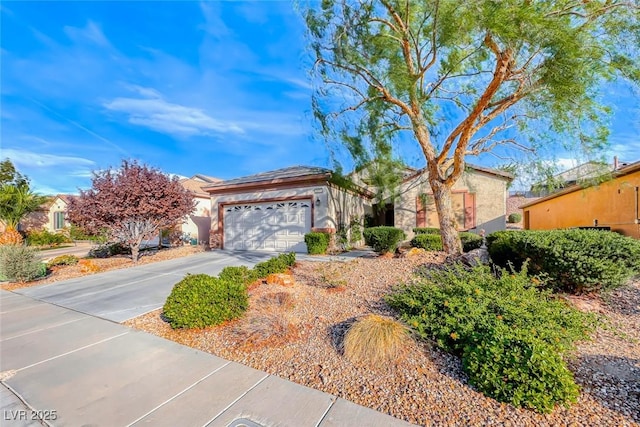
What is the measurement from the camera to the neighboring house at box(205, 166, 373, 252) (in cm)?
1196

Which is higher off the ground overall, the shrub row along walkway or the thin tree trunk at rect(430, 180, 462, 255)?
the thin tree trunk at rect(430, 180, 462, 255)

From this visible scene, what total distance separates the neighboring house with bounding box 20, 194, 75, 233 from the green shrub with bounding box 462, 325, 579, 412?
91.0ft

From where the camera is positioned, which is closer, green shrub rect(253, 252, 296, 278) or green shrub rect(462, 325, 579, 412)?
green shrub rect(462, 325, 579, 412)

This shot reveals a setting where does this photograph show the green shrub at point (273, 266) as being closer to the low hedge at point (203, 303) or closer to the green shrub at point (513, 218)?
the low hedge at point (203, 303)

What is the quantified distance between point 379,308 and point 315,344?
4.59ft

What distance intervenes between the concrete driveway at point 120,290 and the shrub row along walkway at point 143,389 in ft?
3.78

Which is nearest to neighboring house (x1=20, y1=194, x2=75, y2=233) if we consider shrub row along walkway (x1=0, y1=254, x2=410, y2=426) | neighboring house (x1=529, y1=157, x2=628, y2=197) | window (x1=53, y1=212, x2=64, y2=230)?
window (x1=53, y1=212, x2=64, y2=230)

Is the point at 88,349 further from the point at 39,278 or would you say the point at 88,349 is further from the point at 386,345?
the point at 39,278

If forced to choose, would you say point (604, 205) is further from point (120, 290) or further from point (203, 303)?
point (120, 290)

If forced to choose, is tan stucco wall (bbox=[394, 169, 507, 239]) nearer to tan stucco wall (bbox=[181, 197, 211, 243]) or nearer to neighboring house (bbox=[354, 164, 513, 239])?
neighboring house (bbox=[354, 164, 513, 239])

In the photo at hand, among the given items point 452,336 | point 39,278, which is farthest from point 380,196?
point 39,278

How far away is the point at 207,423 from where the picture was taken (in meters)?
→ 2.20

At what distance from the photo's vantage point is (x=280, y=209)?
508 inches

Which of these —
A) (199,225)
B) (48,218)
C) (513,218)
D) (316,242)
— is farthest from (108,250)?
(513,218)
